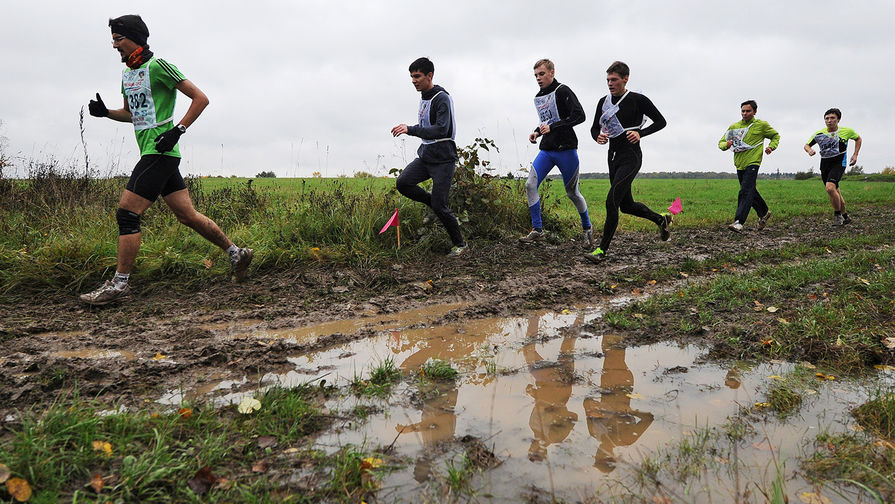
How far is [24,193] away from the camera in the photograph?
7.12 metres

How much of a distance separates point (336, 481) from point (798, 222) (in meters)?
12.6

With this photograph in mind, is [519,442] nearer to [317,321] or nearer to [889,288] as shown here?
[317,321]

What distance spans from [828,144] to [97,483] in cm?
1291

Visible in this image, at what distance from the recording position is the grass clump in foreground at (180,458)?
6.10 ft

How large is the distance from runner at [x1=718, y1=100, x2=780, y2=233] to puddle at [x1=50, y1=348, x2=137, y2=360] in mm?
9349

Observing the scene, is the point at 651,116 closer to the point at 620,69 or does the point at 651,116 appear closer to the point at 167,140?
the point at 620,69

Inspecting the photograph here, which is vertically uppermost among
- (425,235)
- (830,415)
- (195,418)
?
(425,235)

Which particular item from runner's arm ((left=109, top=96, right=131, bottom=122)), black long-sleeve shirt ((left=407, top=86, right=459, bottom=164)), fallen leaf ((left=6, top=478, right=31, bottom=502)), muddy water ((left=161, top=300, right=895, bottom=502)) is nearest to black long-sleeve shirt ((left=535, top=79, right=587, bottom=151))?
black long-sleeve shirt ((left=407, top=86, right=459, bottom=164))

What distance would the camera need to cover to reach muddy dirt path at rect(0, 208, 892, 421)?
299 cm

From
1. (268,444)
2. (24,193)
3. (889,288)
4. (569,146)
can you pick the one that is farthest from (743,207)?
(24,193)

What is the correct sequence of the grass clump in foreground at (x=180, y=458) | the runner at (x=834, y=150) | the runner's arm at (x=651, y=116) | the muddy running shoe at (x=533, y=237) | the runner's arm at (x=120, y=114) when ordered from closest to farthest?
the grass clump in foreground at (x=180, y=458)
the runner's arm at (x=120, y=114)
the runner's arm at (x=651, y=116)
the muddy running shoe at (x=533, y=237)
the runner at (x=834, y=150)

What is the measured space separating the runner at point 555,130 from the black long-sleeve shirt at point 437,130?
3.86 ft

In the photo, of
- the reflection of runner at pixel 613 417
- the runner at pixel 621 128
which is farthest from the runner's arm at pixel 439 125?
the reflection of runner at pixel 613 417

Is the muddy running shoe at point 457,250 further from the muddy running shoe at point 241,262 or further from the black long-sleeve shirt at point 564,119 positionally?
the muddy running shoe at point 241,262
